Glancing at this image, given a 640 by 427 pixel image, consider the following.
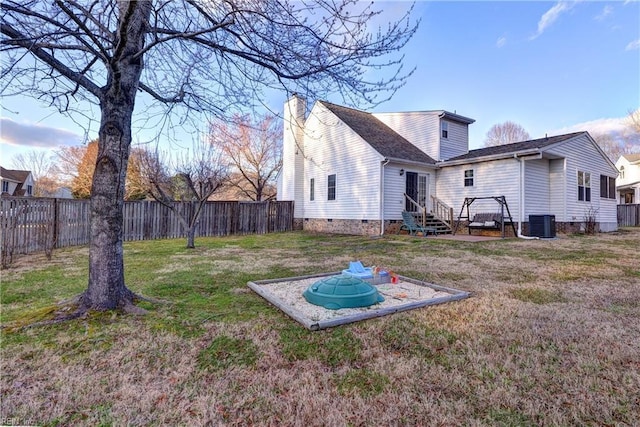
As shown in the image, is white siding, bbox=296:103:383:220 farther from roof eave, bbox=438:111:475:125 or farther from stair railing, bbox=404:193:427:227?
roof eave, bbox=438:111:475:125

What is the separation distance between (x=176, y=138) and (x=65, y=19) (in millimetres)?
A: 1802

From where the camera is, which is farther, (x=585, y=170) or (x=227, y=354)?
(x=585, y=170)

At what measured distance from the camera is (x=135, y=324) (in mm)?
3008

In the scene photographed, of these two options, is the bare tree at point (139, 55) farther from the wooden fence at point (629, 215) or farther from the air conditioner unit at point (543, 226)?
the wooden fence at point (629, 215)

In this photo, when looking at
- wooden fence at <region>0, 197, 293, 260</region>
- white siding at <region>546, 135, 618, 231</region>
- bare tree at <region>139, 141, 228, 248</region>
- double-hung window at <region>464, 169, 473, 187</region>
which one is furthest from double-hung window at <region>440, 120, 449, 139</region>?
bare tree at <region>139, 141, 228, 248</region>

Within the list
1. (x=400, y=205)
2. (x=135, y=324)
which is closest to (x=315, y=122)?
(x=400, y=205)

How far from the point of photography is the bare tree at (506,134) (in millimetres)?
33844

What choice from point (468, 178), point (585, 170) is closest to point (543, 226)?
point (468, 178)

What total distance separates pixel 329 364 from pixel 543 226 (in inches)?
483

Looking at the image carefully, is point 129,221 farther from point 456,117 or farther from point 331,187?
point 456,117

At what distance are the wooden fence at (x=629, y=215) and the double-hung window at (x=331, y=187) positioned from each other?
69.0 ft

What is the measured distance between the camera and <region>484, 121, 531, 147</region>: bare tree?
3384 centimetres

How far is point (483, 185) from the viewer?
13312 mm

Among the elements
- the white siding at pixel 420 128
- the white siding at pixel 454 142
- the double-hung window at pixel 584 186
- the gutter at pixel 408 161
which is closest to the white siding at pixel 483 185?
the gutter at pixel 408 161
